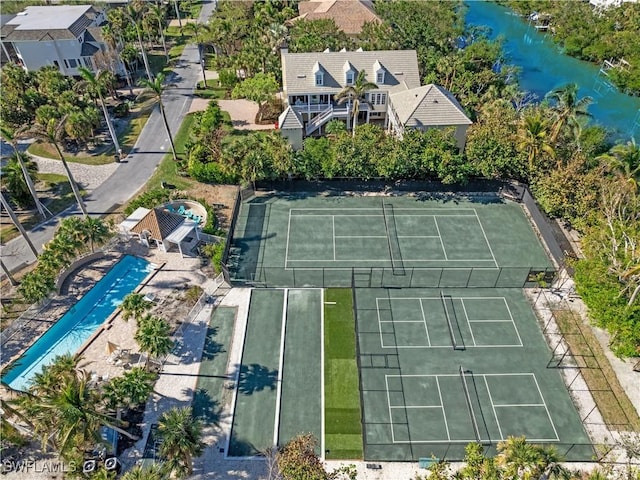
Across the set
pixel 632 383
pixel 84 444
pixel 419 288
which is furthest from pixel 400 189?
pixel 84 444

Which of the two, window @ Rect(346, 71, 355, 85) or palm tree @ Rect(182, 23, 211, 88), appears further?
palm tree @ Rect(182, 23, 211, 88)

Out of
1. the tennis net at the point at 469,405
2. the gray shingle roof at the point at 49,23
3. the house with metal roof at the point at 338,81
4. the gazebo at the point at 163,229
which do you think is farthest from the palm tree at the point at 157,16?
the tennis net at the point at 469,405

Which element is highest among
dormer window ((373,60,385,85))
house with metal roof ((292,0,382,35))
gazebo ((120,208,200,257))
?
house with metal roof ((292,0,382,35))

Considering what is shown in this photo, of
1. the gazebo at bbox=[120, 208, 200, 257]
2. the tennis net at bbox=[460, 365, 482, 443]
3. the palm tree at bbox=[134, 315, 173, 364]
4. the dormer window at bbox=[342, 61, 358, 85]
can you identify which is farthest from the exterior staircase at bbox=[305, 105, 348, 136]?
the tennis net at bbox=[460, 365, 482, 443]

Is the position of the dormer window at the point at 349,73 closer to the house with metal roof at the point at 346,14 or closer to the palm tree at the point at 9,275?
the house with metal roof at the point at 346,14

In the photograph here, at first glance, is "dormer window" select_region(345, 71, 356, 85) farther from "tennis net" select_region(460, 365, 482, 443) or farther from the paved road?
"tennis net" select_region(460, 365, 482, 443)

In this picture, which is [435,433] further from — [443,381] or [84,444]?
[84,444]
